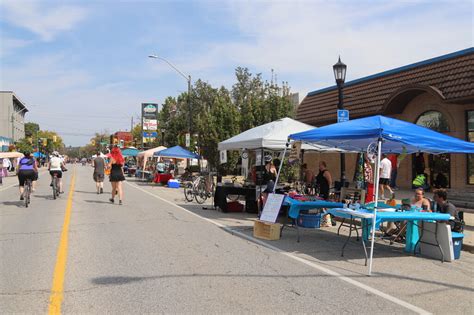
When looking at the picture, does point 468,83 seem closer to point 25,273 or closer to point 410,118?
point 410,118

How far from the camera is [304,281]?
6262 mm

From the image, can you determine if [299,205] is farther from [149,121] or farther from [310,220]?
[149,121]

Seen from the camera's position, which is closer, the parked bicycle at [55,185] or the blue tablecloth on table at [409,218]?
the blue tablecloth on table at [409,218]

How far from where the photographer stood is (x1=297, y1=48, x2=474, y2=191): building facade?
57.3 feet

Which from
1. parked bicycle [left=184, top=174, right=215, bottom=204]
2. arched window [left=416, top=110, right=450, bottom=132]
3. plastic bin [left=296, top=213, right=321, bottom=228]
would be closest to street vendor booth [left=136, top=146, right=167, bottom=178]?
parked bicycle [left=184, top=174, right=215, bottom=204]

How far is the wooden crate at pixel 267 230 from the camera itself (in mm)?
9578

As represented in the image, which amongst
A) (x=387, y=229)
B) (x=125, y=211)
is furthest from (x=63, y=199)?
(x=387, y=229)

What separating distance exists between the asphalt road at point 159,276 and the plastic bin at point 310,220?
218cm

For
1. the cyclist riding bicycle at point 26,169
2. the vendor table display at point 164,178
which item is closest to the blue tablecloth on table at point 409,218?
the cyclist riding bicycle at point 26,169

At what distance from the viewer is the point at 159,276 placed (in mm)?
6328

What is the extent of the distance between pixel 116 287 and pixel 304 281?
2.55 metres

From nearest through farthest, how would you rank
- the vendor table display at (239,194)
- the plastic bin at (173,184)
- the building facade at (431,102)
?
the vendor table display at (239,194)
the building facade at (431,102)
the plastic bin at (173,184)

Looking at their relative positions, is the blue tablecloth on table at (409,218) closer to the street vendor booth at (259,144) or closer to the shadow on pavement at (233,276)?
the shadow on pavement at (233,276)

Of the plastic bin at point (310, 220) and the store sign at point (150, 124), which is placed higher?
the store sign at point (150, 124)
